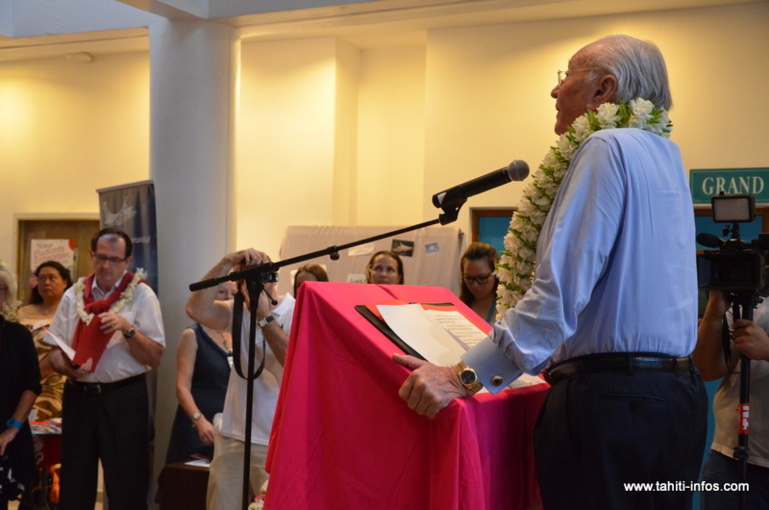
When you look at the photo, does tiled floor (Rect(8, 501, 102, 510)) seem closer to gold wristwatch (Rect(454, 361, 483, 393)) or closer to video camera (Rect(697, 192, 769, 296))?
video camera (Rect(697, 192, 769, 296))

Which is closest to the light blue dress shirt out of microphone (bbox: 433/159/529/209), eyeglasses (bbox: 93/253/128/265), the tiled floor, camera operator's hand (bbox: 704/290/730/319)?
microphone (bbox: 433/159/529/209)

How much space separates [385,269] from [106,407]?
187 cm

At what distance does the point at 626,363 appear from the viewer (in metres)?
1.71

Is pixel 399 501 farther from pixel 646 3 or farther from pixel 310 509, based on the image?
pixel 646 3

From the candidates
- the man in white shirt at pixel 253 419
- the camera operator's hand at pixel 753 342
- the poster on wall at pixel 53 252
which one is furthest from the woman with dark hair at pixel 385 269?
the poster on wall at pixel 53 252

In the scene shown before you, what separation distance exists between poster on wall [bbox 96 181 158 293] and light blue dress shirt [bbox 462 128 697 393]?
4.63m

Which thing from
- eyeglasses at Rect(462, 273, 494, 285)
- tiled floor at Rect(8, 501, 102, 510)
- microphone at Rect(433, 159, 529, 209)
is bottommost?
tiled floor at Rect(8, 501, 102, 510)

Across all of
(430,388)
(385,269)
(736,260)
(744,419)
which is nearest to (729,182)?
(385,269)

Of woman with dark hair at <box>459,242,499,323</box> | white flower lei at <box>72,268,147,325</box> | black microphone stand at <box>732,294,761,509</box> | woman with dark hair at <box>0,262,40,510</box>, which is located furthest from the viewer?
white flower lei at <box>72,268,147,325</box>

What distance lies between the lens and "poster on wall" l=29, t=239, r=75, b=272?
8617 millimetres

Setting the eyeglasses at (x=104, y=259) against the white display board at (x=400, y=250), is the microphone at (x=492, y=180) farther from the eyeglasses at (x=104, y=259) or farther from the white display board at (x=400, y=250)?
the white display board at (x=400, y=250)

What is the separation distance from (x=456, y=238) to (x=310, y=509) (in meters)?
5.53

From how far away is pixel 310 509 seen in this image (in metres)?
1.85

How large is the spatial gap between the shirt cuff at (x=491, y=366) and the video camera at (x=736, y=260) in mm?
1530
